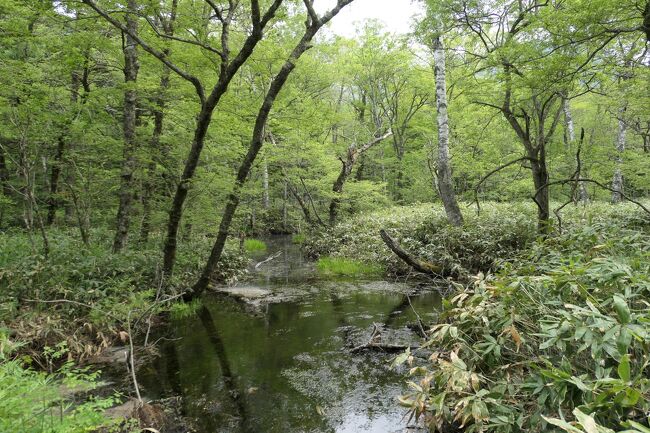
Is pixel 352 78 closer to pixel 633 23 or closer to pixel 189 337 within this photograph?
pixel 633 23

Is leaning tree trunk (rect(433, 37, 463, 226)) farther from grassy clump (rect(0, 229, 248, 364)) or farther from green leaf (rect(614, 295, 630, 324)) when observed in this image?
green leaf (rect(614, 295, 630, 324))

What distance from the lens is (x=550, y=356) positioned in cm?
289

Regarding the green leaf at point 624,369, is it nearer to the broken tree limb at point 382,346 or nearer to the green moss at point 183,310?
the broken tree limb at point 382,346

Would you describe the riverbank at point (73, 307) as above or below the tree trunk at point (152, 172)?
below

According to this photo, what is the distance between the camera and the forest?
2.83 metres

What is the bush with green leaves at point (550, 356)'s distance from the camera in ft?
6.62

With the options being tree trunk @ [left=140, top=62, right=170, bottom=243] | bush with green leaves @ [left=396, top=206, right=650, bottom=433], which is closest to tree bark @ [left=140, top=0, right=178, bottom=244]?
tree trunk @ [left=140, top=62, right=170, bottom=243]

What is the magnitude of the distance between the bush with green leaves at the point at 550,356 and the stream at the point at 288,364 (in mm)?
1057

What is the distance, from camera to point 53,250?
7.36m

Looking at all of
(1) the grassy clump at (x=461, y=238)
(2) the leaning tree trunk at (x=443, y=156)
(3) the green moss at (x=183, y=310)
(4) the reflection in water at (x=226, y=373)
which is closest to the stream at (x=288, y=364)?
(4) the reflection in water at (x=226, y=373)

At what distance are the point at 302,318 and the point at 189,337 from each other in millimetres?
2027

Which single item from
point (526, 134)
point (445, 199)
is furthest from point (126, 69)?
point (526, 134)

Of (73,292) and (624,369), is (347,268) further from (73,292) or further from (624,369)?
(624,369)

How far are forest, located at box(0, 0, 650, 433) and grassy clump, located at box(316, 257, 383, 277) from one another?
72 millimetres
